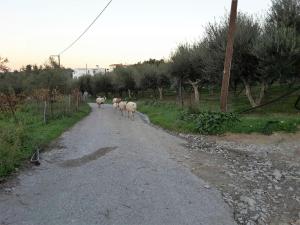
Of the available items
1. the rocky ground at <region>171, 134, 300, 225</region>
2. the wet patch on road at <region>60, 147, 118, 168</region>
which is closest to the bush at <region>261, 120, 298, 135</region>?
the rocky ground at <region>171, 134, 300, 225</region>

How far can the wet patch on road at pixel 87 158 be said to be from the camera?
12289 mm

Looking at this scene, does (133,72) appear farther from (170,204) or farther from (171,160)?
(170,204)

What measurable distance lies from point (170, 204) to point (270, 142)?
28.5 feet

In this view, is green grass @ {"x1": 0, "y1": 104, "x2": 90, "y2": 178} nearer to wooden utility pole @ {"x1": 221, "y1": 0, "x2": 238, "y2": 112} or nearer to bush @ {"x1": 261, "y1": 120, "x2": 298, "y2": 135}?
wooden utility pole @ {"x1": 221, "y1": 0, "x2": 238, "y2": 112}

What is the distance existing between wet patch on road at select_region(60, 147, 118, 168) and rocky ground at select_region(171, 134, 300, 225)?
2.39 metres

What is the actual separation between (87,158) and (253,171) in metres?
5.17

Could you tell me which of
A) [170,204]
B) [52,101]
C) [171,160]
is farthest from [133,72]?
[170,204]

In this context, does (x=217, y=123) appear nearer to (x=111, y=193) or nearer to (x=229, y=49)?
(x=229, y=49)

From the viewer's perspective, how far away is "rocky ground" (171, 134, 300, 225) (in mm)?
8297

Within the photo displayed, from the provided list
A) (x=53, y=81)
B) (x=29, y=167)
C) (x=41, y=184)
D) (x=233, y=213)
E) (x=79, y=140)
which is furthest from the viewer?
(x=53, y=81)

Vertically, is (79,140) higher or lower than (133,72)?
lower

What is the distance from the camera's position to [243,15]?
26562 mm

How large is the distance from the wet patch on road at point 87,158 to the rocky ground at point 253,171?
2.39 metres

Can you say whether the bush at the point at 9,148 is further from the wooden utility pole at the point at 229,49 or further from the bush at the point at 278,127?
the bush at the point at 278,127
